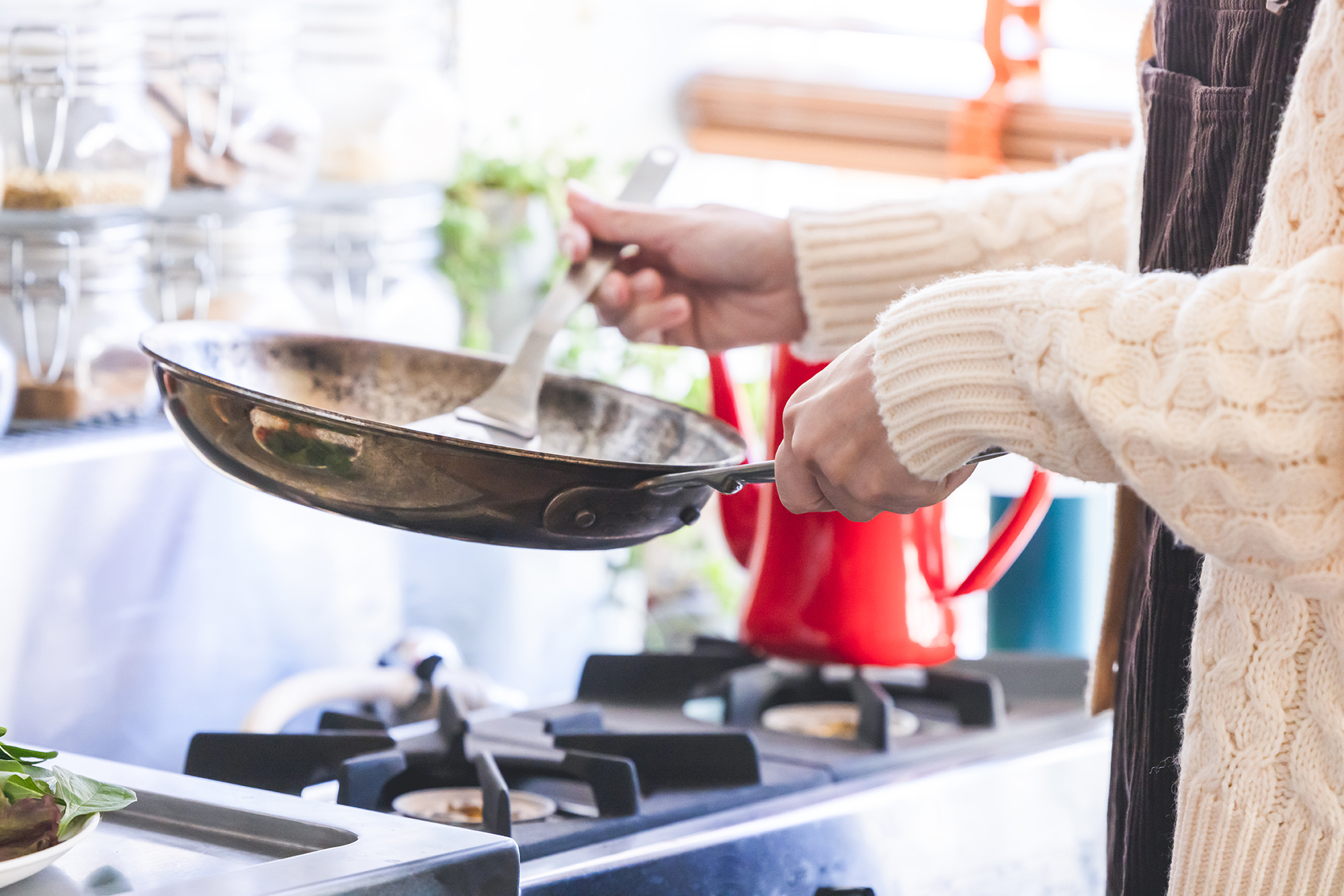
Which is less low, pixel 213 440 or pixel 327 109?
Result: pixel 327 109

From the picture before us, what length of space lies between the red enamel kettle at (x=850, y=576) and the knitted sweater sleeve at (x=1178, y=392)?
0.44m

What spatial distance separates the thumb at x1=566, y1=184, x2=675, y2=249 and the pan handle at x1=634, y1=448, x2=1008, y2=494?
10.4 inches

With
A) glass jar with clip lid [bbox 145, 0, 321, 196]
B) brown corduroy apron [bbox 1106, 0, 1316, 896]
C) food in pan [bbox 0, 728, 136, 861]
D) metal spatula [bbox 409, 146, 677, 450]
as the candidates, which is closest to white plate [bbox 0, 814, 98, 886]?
food in pan [bbox 0, 728, 136, 861]

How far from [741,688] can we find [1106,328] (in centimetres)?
51

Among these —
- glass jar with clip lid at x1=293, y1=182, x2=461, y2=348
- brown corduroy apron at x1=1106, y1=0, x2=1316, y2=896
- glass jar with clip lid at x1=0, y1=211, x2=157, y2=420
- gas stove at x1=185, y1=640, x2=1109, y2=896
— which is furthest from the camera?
glass jar with clip lid at x1=293, y1=182, x2=461, y2=348

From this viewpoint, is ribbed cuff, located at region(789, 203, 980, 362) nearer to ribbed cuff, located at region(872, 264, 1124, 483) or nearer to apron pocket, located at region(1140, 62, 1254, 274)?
apron pocket, located at region(1140, 62, 1254, 274)

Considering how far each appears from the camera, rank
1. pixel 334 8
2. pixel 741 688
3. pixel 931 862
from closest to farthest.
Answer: pixel 931 862 < pixel 741 688 < pixel 334 8

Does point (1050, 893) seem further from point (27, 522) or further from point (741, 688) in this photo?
point (27, 522)

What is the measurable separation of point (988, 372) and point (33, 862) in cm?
36

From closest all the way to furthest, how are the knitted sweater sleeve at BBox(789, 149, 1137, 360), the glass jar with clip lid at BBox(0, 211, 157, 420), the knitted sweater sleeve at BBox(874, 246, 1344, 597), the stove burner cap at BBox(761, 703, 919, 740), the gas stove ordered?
1. the knitted sweater sleeve at BBox(874, 246, 1344, 597)
2. the gas stove
3. the knitted sweater sleeve at BBox(789, 149, 1137, 360)
4. the stove burner cap at BBox(761, 703, 919, 740)
5. the glass jar with clip lid at BBox(0, 211, 157, 420)

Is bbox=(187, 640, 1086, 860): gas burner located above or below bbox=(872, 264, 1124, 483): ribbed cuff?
below

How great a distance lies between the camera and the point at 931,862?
809 millimetres

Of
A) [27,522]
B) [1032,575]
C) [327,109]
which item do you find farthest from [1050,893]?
[327,109]

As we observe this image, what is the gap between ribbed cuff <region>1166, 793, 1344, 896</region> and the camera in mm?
536
